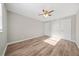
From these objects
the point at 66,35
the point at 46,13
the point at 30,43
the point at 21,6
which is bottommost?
the point at 30,43

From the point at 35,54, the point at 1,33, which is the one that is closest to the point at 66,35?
the point at 35,54

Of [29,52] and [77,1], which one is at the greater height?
[77,1]

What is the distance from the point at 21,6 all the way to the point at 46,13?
0.50 meters

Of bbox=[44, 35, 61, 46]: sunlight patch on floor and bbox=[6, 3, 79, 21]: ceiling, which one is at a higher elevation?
bbox=[6, 3, 79, 21]: ceiling

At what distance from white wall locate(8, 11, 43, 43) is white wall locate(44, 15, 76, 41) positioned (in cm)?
18

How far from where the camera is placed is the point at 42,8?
2.08m

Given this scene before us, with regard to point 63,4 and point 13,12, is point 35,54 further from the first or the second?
point 63,4

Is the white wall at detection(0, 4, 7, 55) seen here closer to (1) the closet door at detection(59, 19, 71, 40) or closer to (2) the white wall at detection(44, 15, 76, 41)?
(2) the white wall at detection(44, 15, 76, 41)

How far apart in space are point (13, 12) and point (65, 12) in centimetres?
100

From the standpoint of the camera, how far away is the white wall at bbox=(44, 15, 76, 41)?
2092 millimetres

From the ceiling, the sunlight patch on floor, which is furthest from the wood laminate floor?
the ceiling

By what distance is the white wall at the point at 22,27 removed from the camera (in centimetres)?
210

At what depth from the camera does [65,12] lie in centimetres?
209

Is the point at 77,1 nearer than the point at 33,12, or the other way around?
the point at 77,1
